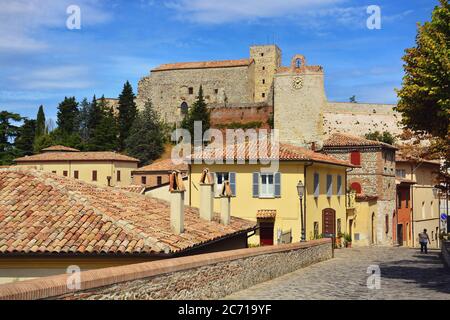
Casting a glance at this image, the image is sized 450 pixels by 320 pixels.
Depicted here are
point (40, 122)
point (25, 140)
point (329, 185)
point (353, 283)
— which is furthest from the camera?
point (40, 122)

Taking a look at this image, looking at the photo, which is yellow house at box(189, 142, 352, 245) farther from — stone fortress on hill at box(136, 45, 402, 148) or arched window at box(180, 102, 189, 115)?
arched window at box(180, 102, 189, 115)

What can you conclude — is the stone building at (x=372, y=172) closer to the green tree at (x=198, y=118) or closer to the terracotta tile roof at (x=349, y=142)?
the terracotta tile roof at (x=349, y=142)

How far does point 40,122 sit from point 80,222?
7868 cm

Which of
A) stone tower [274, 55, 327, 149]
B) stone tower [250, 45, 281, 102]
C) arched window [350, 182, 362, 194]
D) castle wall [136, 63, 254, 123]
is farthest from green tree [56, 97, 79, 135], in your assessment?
arched window [350, 182, 362, 194]

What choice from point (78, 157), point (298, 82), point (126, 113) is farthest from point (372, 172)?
point (126, 113)

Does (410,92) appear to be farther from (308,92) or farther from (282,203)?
(308,92)

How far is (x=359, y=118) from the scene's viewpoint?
257 ft

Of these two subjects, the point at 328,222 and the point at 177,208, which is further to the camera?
the point at 328,222

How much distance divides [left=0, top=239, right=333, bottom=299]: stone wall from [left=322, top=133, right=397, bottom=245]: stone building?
82.2 ft

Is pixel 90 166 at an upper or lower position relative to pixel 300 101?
lower

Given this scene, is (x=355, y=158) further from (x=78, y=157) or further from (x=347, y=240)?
(x=78, y=157)

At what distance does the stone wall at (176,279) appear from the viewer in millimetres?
7354

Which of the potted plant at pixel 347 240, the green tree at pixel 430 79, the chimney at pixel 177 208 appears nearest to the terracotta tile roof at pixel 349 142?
the potted plant at pixel 347 240
